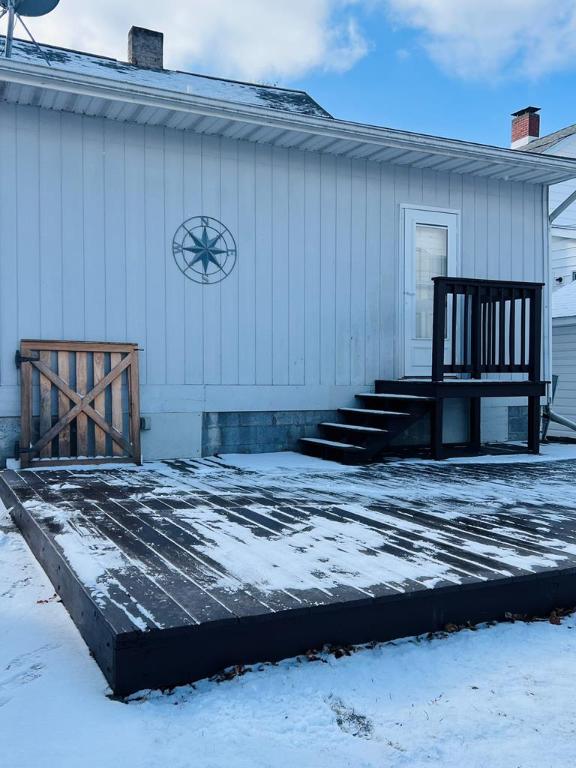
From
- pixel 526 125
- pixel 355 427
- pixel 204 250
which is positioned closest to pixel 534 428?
pixel 355 427

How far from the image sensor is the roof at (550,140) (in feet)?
52.3

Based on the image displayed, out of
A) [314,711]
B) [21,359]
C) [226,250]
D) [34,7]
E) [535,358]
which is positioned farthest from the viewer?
[34,7]

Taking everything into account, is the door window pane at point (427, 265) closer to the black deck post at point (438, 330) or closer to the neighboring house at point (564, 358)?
the black deck post at point (438, 330)

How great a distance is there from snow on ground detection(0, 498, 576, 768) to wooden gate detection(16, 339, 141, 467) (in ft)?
10.1

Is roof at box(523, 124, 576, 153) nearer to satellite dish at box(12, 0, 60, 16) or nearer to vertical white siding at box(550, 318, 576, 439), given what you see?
vertical white siding at box(550, 318, 576, 439)

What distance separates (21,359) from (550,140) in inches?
578

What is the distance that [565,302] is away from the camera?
1238cm

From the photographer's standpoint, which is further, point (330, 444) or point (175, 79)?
point (175, 79)

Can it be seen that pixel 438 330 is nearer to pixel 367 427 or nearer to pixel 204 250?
pixel 367 427

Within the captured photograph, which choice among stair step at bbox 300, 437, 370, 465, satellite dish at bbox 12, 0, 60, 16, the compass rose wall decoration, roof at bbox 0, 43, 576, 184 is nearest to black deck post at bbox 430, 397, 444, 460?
stair step at bbox 300, 437, 370, 465

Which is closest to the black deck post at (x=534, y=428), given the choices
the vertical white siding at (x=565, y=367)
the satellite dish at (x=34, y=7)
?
the vertical white siding at (x=565, y=367)

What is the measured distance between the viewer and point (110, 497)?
4066 millimetres

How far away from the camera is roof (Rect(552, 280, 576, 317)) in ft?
38.7

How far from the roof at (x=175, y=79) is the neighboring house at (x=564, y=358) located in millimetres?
5721
